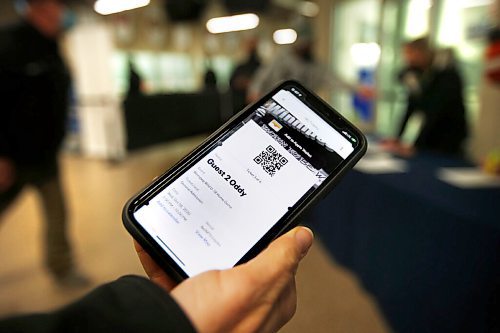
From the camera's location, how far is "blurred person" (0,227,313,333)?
23 cm

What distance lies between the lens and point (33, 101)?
3.75 feet

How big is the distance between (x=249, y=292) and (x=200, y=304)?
0.04 metres

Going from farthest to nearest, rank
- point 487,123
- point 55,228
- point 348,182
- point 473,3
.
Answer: point 473,3, point 487,123, point 55,228, point 348,182

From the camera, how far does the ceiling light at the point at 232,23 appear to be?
6096mm

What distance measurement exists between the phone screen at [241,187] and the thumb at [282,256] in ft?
0.16

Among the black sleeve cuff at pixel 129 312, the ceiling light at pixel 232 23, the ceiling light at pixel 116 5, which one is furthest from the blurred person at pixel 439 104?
the ceiling light at pixel 232 23

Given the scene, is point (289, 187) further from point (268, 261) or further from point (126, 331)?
point (126, 331)

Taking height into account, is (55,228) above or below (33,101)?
below

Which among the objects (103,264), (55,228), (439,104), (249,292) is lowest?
(103,264)

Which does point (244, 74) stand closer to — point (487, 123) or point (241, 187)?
point (487, 123)

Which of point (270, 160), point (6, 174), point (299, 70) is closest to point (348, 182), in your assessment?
point (299, 70)

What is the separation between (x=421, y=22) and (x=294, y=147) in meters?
Answer: 2.41

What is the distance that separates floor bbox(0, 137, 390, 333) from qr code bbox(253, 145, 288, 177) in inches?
4.4

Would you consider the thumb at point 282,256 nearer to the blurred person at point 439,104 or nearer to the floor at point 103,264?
the floor at point 103,264
